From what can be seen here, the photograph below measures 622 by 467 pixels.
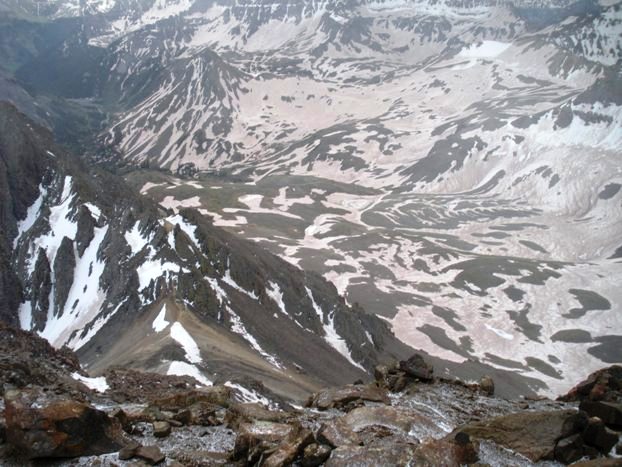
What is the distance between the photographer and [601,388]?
22.5m

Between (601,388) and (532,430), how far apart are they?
707 cm

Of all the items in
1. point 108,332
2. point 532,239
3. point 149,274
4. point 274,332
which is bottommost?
point 532,239

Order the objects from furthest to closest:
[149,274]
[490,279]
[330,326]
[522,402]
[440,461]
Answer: [490,279] → [330,326] → [149,274] → [522,402] → [440,461]

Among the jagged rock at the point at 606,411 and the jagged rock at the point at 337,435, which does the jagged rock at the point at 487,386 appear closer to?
the jagged rock at the point at 606,411

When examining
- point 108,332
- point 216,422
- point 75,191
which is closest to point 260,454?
point 216,422

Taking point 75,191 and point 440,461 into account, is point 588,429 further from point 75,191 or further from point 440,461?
point 75,191

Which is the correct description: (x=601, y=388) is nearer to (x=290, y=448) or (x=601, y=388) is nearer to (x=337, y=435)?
(x=337, y=435)

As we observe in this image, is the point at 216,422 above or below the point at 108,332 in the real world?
above

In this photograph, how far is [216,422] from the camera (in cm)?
1891

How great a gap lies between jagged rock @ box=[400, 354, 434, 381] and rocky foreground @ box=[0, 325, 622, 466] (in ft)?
1.31

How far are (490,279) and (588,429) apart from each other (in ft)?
394

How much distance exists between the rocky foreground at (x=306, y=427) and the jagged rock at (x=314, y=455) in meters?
0.03

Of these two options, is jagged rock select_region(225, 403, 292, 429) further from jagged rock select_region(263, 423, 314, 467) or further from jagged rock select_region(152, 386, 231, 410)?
jagged rock select_region(263, 423, 314, 467)

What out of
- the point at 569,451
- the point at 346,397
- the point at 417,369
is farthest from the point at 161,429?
the point at 417,369
